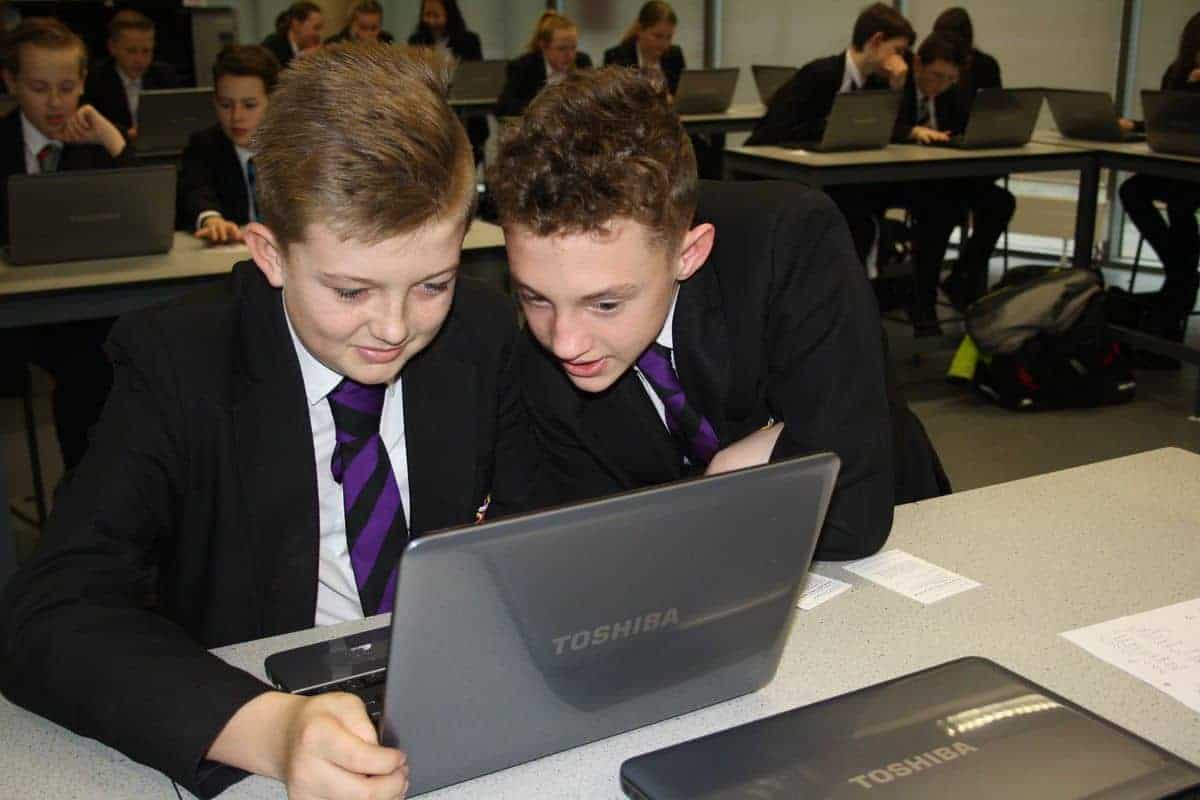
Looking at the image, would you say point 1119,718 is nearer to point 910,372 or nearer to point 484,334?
point 484,334

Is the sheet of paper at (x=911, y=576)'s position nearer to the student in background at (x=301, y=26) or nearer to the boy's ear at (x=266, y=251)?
the boy's ear at (x=266, y=251)

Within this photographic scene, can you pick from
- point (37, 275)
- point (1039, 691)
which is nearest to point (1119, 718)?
point (1039, 691)

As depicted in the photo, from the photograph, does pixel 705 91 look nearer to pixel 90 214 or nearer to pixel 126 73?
pixel 126 73

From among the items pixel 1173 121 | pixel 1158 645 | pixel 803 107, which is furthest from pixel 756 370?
pixel 803 107

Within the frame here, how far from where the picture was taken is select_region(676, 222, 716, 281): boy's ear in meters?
1.31

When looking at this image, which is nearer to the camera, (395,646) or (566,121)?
(395,646)

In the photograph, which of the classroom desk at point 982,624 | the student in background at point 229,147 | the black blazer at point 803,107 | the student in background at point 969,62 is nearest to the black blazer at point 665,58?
the student in background at point 969,62

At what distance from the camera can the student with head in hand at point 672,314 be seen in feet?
3.87

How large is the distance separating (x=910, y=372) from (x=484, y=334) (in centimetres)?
336

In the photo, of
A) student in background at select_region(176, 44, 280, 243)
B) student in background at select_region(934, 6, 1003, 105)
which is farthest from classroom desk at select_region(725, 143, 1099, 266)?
student in background at select_region(176, 44, 280, 243)

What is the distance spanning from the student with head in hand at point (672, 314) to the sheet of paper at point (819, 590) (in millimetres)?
35

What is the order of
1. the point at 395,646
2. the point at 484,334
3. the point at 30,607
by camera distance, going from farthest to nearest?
the point at 484,334, the point at 30,607, the point at 395,646

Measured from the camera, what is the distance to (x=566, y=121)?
1.20 metres

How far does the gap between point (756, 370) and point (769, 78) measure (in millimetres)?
5531
